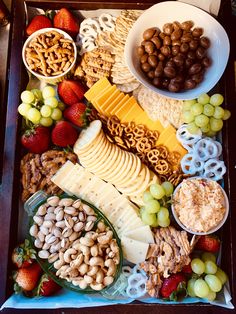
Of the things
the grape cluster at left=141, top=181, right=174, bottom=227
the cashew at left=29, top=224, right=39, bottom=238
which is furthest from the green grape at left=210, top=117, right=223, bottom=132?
the cashew at left=29, top=224, right=39, bottom=238

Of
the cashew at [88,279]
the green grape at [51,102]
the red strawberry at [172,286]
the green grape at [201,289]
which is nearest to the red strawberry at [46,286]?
the cashew at [88,279]

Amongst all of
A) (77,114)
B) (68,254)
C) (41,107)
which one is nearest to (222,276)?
(68,254)

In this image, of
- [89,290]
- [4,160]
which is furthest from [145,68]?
[89,290]

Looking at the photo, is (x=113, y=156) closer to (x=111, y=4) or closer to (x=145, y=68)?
(x=145, y=68)

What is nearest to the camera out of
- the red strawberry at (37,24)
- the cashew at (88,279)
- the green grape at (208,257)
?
the cashew at (88,279)

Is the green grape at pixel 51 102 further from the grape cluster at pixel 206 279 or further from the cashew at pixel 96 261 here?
the grape cluster at pixel 206 279

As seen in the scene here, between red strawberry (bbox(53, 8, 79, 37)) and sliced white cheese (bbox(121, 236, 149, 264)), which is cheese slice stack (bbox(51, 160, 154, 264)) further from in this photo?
red strawberry (bbox(53, 8, 79, 37))
